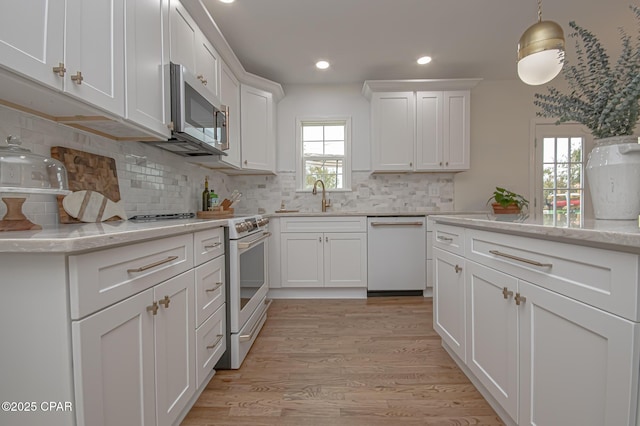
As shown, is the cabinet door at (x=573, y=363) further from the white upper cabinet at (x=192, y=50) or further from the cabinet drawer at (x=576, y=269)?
the white upper cabinet at (x=192, y=50)

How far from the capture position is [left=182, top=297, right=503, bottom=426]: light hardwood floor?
1.42m

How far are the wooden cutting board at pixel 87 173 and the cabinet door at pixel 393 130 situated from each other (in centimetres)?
266

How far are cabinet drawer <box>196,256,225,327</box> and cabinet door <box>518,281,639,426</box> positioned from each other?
4.63 feet

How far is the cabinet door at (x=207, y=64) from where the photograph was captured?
216 cm

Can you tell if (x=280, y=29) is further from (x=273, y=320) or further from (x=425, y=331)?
(x=425, y=331)

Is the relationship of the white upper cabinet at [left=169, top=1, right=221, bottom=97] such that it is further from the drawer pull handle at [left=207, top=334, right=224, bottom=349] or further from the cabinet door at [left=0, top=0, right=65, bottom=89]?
the drawer pull handle at [left=207, top=334, right=224, bottom=349]

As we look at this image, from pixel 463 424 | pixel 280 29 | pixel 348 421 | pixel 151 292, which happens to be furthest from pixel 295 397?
pixel 280 29

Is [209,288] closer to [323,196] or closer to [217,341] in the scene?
[217,341]

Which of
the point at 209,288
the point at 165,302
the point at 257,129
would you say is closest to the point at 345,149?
the point at 257,129

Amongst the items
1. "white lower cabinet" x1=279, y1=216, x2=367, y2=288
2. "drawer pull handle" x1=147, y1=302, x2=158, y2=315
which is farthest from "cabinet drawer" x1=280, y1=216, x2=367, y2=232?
"drawer pull handle" x1=147, y1=302, x2=158, y2=315

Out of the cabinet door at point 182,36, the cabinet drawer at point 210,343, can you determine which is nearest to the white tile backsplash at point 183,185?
the cabinet door at point 182,36

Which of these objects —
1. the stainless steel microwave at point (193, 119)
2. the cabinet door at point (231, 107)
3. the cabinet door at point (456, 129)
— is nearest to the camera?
the stainless steel microwave at point (193, 119)

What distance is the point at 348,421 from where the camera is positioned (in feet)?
4.57

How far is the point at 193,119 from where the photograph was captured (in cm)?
191
